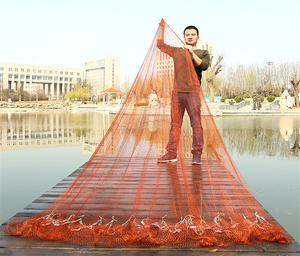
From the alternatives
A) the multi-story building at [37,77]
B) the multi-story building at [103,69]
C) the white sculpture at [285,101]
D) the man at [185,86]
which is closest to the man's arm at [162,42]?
the man at [185,86]

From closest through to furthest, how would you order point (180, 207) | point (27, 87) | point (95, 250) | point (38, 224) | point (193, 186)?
point (95, 250) → point (38, 224) → point (180, 207) → point (193, 186) → point (27, 87)

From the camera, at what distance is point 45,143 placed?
8500 millimetres

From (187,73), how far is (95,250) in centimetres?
213

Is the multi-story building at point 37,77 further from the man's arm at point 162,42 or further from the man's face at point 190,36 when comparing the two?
the man's arm at point 162,42

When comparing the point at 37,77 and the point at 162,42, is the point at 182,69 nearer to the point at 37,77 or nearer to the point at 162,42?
the point at 162,42

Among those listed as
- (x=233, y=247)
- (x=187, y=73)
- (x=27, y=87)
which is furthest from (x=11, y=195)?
(x=27, y=87)

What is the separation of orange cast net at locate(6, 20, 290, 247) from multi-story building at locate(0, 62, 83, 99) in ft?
247

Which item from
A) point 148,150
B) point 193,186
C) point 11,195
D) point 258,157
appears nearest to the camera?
point 193,186

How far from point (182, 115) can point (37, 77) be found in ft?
293

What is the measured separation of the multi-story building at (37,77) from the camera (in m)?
81.2

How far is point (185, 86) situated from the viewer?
10.9 feet

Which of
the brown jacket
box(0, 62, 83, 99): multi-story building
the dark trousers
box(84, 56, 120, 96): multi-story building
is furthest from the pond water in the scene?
box(84, 56, 120, 96): multi-story building

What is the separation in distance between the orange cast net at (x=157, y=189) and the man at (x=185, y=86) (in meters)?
0.01

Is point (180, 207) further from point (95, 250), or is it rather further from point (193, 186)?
point (95, 250)
